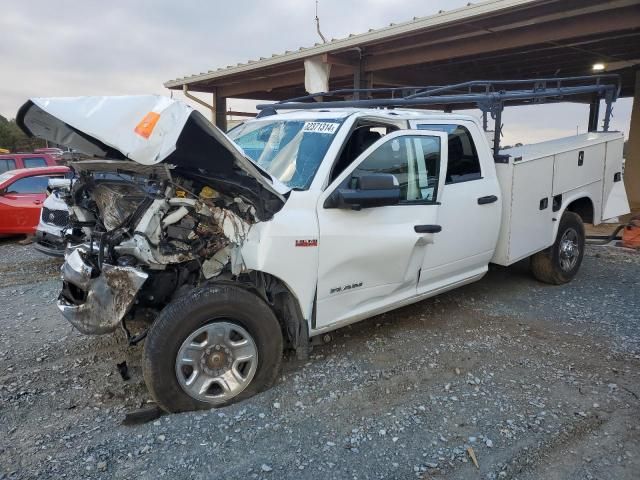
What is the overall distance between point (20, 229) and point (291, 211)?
25.8 ft

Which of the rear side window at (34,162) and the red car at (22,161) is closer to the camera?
the red car at (22,161)

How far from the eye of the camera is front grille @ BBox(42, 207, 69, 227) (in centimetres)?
716

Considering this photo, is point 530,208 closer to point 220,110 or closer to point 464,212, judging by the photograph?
point 464,212

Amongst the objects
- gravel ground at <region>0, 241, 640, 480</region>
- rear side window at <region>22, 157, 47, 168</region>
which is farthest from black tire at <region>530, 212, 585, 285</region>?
rear side window at <region>22, 157, 47, 168</region>

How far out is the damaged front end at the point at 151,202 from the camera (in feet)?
9.42

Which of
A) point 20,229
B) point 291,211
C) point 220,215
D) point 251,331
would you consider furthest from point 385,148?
point 20,229

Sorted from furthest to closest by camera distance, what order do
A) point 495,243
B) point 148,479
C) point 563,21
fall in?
point 563,21 → point 495,243 → point 148,479

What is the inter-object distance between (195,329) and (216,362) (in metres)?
0.27

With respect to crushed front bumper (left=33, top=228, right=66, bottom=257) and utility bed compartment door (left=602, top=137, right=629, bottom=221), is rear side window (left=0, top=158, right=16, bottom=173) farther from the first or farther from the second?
utility bed compartment door (left=602, top=137, right=629, bottom=221)

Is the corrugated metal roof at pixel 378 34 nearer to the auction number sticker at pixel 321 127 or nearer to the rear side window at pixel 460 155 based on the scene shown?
the rear side window at pixel 460 155

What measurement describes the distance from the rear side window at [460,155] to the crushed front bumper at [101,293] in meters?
2.71

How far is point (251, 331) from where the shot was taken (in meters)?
3.29

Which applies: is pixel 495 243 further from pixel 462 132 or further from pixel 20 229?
pixel 20 229

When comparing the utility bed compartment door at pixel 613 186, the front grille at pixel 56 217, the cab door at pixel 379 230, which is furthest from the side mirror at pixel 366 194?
the front grille at pixel 56 217
